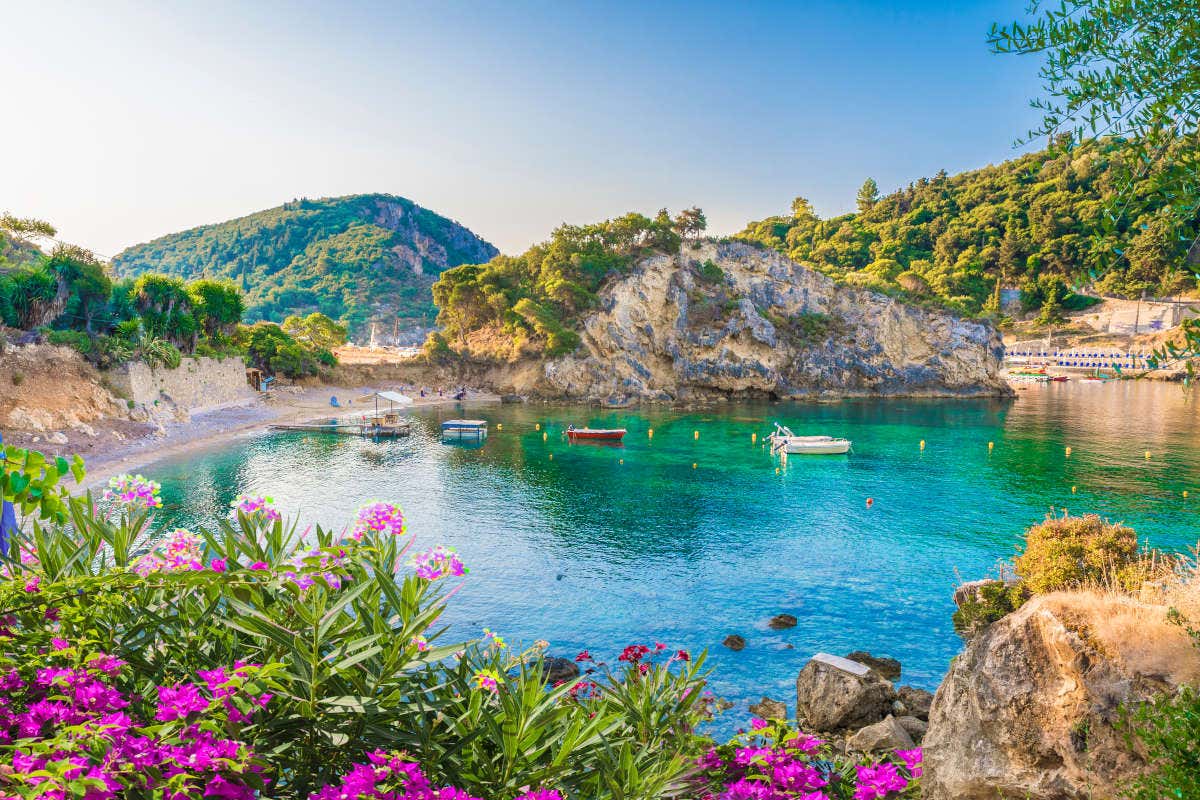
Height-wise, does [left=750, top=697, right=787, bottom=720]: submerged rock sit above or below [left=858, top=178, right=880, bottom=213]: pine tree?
below

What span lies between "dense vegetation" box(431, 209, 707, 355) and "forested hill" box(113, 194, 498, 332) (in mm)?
50227

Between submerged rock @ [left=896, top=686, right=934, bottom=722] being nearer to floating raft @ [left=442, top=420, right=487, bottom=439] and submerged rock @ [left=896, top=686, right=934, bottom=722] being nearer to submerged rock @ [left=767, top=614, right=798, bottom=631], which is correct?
submerged rock @ [left=767, top=614, right=798, bottom=631]

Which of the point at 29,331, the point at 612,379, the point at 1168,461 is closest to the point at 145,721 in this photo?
the point at 29,331

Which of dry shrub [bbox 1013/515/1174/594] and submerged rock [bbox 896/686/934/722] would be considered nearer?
submerged rock [bbox 896/686/934/722]

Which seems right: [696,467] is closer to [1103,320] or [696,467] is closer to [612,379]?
[612,379]

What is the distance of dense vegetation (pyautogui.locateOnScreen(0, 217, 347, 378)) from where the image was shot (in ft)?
111

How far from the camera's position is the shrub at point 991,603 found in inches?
486

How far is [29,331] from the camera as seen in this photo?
32.8 metres

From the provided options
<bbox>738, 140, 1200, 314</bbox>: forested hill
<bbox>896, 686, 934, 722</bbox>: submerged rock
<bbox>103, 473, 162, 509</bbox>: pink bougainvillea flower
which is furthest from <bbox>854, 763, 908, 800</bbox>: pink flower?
<bbox>738, 140, 1200, 314</bbox>: forested hill

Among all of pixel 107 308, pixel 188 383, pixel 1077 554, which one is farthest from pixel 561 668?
pixel 107 308

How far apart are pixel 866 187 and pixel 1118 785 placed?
136 metres

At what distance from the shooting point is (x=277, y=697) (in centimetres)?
327

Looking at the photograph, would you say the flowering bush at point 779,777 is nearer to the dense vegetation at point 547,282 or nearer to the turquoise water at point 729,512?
the turquoise water at point 729,512

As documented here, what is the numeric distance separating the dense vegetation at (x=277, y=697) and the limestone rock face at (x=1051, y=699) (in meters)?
1.17
